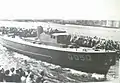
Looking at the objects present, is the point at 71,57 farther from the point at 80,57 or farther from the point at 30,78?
the point at 30,78

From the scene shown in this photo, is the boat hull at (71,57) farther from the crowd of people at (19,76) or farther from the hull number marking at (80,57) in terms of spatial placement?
the crowd of people at (19,76)

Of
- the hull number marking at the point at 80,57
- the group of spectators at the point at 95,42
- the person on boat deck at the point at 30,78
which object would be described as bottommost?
the person on boat deck at the point at 30,78

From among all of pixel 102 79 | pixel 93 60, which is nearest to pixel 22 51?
pixel 93 60

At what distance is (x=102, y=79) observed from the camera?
1.66m

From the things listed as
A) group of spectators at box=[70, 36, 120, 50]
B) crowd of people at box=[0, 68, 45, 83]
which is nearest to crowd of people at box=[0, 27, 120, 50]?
group of spectators at box=[70, 36, 120, 50]

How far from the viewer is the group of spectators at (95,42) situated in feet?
5.40

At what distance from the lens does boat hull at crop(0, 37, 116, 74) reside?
1.60 m

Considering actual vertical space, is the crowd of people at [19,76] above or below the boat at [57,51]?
below

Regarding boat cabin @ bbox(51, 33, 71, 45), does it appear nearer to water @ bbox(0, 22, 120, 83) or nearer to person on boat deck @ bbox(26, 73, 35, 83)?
water @ bbox(0, 22, 120, 83)

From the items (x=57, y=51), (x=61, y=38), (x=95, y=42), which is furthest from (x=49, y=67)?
(x=95, y=42)

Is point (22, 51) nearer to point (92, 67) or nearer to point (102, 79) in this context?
point (92, 67)

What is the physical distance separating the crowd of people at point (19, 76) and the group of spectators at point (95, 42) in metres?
0.36

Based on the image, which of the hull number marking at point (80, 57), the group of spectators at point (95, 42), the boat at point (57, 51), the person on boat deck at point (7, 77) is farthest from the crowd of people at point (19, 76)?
the group of spectators at point (95, 42)

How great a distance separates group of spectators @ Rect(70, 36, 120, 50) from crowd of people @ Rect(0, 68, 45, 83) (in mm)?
365
